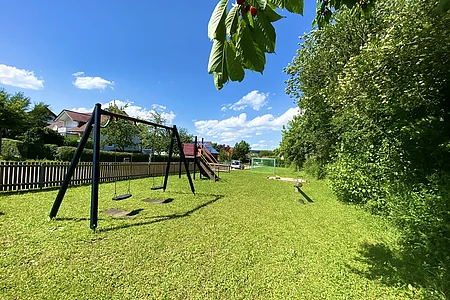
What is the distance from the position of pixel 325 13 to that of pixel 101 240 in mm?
4460

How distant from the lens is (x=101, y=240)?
11.8ft

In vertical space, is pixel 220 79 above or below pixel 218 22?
below

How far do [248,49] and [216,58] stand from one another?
0.14 meters

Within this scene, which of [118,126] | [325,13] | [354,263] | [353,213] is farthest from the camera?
[118,126]

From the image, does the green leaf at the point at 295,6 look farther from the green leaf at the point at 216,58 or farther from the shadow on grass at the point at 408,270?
the shadow on grass at the point at 408,270

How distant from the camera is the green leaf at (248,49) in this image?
0.89m

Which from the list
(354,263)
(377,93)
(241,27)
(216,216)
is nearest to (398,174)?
(377,93)

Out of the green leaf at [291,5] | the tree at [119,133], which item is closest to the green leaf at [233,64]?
the green leaf at [291,5]

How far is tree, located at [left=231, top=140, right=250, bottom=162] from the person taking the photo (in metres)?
55.1

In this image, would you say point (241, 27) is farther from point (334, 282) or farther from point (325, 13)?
point (334, 282)

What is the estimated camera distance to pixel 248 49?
90 cm

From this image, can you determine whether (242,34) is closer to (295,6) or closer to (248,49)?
(248,49)

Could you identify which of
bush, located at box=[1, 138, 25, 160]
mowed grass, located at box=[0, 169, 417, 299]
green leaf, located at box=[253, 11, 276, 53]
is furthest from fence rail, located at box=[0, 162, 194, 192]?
bush, located at box=[1, 138, 25, 160]

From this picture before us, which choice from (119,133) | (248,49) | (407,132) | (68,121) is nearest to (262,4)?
(248,49)
